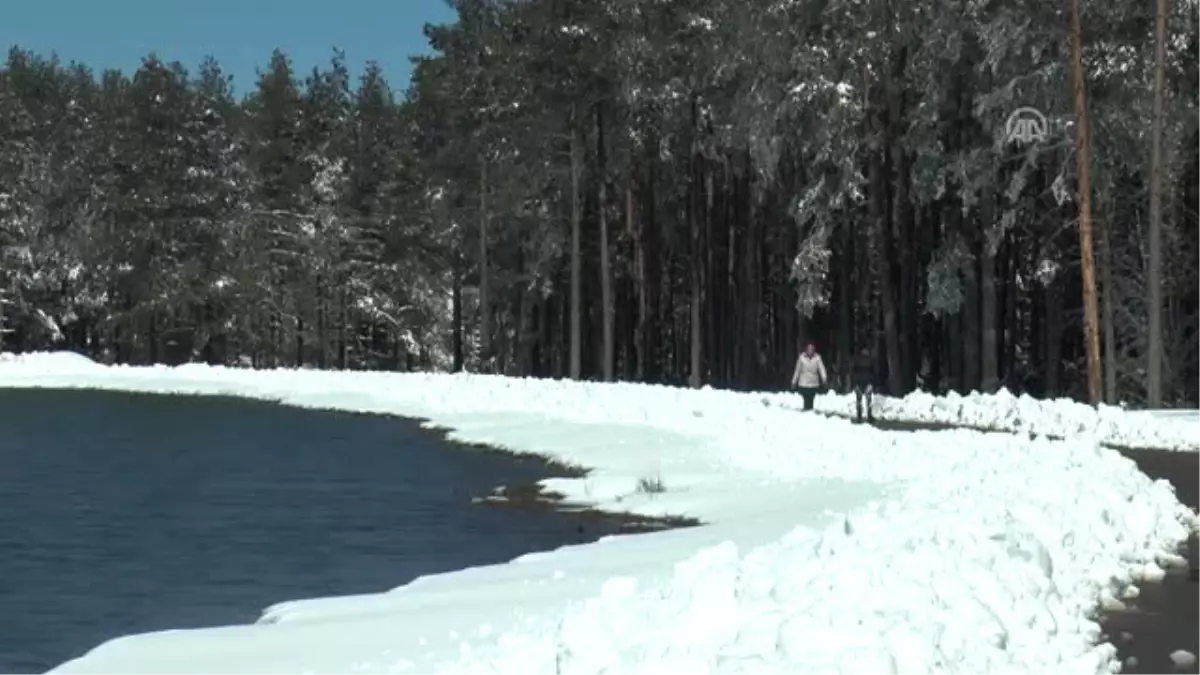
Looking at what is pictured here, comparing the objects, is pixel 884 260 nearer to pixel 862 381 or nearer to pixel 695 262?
pixel 862 381

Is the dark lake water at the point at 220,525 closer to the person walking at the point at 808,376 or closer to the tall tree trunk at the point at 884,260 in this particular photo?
the person walking at the point at 808,376

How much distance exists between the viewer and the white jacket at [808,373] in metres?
34.3

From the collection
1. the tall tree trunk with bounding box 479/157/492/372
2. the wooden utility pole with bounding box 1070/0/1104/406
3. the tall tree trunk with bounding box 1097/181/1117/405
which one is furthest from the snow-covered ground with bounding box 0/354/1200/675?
the tall tree trunk with bounding box 479/157/492/372

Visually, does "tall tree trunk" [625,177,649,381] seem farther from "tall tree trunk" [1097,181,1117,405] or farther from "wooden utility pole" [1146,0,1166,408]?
"wooden utility pole" [1146,0,1166,408]

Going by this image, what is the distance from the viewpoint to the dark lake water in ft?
46.2

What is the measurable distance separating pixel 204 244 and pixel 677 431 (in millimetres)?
63860

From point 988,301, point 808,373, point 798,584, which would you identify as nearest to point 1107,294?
point 988,301

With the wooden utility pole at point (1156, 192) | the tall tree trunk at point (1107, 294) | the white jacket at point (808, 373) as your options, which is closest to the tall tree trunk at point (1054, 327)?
the tall tree trunk at point (1107, 294)

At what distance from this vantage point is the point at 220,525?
20.0 metres

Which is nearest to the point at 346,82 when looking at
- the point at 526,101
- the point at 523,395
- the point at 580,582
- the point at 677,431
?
the point at 526,101

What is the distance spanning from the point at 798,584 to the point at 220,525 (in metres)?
11.7

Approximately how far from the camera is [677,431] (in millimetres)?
30938

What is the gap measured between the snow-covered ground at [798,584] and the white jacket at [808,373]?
9.28 meters

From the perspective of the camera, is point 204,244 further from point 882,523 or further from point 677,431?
point 882,523
